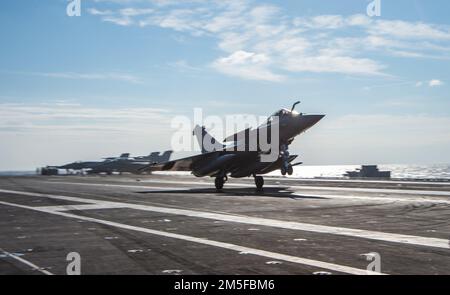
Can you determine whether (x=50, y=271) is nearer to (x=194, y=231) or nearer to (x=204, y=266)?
(x=204, y=266)

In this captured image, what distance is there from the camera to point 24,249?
1160 centimetres

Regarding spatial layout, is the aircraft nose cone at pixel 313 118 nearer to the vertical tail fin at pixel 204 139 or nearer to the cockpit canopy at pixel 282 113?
the cockpit canopy at pixel 282 113

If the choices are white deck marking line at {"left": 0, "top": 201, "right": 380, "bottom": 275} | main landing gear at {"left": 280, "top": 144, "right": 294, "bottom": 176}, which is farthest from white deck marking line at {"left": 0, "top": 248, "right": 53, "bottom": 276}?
main landing gear at {"left": 280, "top": 144, "right": 294, "bottom": 176}

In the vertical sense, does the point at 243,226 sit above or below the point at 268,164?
below

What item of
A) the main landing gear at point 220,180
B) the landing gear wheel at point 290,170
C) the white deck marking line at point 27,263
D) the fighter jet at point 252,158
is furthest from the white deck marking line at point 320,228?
the main landing gear at point 220,180

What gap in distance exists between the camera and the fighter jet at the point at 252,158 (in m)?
31.7

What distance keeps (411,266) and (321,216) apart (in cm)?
901

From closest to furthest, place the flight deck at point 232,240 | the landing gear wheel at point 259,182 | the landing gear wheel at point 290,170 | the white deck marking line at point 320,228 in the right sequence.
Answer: the flight deck at point 232,240 < the white deck marking line at point 320,228 < the landing gear wheel at point 290,170 < the landing gear wheel at point 259,182

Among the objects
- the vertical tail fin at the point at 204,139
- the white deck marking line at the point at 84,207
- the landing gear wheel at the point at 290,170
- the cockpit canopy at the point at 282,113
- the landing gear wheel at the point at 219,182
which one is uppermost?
the cockpit canopy at the point at 282,113

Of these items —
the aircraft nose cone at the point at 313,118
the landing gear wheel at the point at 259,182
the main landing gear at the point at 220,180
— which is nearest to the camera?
the aircraft nose cone at the point at 313,118

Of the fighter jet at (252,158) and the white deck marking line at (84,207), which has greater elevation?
the fighter jet at (252,158)

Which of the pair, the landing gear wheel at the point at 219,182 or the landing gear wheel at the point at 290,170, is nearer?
the landing gear wheel at the point at 290,170
